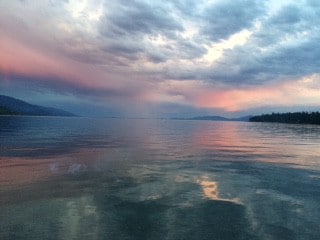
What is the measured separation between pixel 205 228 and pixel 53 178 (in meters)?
14.8

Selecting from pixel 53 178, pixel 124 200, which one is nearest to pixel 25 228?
pixel 124 200

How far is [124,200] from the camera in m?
20.5

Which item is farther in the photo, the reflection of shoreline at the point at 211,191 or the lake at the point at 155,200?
the reflection of shoreline at the point at 211,191

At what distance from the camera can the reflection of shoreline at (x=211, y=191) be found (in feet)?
70.2

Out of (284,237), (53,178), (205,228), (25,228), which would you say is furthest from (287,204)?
(53,178)

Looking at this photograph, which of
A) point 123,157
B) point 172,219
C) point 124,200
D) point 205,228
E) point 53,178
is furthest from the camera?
point 123,157

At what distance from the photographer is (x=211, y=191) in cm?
2355

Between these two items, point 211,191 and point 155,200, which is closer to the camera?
point 155,200

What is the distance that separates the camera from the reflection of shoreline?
2139 cm

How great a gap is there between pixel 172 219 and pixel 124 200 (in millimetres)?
4441

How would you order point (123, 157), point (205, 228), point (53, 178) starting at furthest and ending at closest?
point (123, 157), point (53, 178), point (205, 228)

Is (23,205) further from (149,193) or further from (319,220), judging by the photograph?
(319,220)

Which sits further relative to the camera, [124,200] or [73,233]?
[124,200]

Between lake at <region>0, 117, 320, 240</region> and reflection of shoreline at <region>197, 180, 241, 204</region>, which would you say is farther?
reflection of shoreline at <region>197, 180, 241, 204</region>
